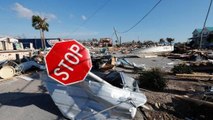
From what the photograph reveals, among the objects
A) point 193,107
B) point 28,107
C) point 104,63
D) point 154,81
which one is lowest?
point 193,107

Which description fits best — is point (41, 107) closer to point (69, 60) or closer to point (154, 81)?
point (69, 60)

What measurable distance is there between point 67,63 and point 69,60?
0.19 ft

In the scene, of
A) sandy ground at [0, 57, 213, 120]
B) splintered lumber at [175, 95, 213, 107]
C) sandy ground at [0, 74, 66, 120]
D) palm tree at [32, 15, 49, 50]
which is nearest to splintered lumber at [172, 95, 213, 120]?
splintered lumber at [175, 95, 213, 107]

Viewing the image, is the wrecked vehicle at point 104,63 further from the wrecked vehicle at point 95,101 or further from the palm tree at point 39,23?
the palm tree at point 39,23

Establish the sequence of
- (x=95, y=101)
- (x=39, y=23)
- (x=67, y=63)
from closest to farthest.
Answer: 1. (x=67, y=63)
2. (x=95, y=101)
3. (x=39, y=23)

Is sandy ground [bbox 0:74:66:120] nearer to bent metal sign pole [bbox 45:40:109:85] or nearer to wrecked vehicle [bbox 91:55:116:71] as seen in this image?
bent metal sign pole [bbox 45:40:109:85]

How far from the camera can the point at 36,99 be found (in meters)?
6.64

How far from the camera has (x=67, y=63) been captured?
2711mm

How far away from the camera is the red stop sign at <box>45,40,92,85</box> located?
2.63 meters

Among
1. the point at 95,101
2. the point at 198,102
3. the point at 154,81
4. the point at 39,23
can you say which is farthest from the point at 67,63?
the point at 39,23

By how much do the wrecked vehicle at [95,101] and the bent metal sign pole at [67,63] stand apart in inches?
62.9

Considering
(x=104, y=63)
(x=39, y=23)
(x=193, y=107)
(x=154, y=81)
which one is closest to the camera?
(x=193, y=107)

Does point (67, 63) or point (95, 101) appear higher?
point (67, 63)

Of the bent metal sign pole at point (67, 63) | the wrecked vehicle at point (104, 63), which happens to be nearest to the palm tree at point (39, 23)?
the wrecked vehicle at point (104, 63)
